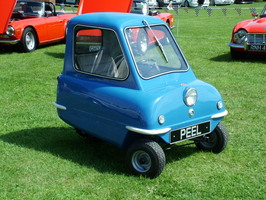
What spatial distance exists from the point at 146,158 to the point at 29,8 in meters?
11.0

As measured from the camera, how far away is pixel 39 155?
5.84 meters

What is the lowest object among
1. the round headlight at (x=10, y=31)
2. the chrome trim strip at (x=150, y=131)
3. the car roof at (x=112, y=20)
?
the round headlight at (x=10, y=31)

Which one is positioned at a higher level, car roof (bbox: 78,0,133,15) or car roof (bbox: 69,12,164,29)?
car roof (bbox: 69,12,164,29)

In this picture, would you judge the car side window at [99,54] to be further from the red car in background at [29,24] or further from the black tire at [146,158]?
the red car in background at [29,24]

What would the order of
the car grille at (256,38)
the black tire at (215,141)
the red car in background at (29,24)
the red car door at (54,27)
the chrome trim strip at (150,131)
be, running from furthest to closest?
1. the red car door at (54,27)
2. the red car in background at (29,24)
3. the car grille at (256,38)
4. the black tire at (215,141)
5. the chrome trim strip at (150,131)

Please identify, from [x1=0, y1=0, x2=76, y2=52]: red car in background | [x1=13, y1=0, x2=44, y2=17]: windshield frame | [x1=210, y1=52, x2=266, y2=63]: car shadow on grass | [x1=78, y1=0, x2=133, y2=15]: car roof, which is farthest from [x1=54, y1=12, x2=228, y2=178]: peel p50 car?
[x1=13, y1=0, x2=44, y2=17]: windshield frame

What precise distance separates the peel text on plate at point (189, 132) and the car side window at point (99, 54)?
34.3 inches

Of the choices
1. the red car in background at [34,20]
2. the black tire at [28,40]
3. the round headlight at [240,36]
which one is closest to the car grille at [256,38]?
the round headlight at [240,36]

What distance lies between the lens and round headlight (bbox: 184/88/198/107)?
5250mm

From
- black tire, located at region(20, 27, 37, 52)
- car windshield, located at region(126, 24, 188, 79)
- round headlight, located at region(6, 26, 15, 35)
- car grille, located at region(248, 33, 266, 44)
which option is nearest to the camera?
car windshield, located at region(126, 24, 188, 79)

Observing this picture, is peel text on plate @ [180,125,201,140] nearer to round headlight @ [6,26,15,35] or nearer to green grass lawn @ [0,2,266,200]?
green grass lawn @ [0,2,266,200]

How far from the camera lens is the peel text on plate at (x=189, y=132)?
5262mm

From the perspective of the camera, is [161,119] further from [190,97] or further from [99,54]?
[99,54]

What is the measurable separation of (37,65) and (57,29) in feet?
10.6
